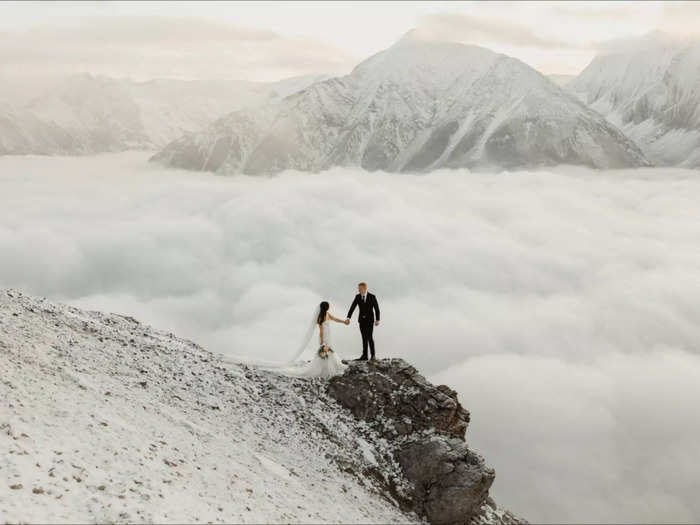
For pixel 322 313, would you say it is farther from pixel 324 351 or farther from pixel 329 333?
pixel 324 351

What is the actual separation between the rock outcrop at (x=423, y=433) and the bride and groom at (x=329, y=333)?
613 millimetres

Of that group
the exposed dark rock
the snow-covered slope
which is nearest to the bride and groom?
the snow-covered slope

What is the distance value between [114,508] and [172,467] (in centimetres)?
277

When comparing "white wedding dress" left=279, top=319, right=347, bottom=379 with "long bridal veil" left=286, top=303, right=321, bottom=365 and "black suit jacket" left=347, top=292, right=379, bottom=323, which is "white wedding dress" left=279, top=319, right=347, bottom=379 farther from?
"black suit jacket" left=347, top=292, right=379, bottom=323

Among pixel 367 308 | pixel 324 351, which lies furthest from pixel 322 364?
pixel 367 308

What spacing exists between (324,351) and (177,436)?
805 cm

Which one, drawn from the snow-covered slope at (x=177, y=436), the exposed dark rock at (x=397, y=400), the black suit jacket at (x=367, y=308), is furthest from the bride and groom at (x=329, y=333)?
the exposed dark rock at (x=397, y=400)

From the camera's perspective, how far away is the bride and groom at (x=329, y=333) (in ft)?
75.5

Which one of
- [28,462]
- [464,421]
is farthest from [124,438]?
[464,421]

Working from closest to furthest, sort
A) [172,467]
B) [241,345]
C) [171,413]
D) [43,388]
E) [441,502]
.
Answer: [172,467], [43,388], [171,413], [441,502], [241,345]

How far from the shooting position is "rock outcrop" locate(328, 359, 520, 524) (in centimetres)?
1970

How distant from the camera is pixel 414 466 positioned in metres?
20.4

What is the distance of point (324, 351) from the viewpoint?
2361cm

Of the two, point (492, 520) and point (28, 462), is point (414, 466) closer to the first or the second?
point (492, 520)
